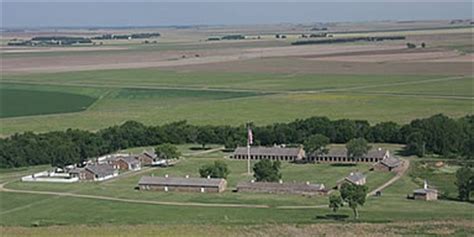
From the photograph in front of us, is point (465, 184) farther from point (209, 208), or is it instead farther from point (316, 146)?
point (316, 146)

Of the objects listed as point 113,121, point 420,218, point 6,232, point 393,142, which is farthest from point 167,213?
point 113,121

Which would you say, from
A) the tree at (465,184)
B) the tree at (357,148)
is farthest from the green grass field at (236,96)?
the tree at (465,184)

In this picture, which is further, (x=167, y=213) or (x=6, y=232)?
(x=167, y=213)

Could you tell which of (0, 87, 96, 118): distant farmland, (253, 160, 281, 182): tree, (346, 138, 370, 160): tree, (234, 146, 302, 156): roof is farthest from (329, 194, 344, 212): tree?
(0, 87, 96, 118): distant farmland

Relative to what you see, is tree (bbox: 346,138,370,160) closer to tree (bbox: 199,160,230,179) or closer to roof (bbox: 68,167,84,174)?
tree (bbox: 199,160,230,179)

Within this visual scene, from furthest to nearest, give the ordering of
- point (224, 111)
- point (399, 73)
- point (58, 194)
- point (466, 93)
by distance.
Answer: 1. point (399, 73)
2. point (466, 93)
3. point (224, 111)
4. point (58, 194)

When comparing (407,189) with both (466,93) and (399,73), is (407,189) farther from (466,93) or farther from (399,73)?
(399,73)
